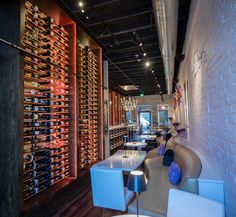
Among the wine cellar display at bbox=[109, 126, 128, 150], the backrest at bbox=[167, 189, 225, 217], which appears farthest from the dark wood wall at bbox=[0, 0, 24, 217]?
the wine cellar display at bbox=[109, 126, 128, 150]

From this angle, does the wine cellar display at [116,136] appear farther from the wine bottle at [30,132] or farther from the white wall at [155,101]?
the white wall at [155,101]

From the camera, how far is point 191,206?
4.87 feet

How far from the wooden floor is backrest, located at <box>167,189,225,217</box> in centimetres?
166

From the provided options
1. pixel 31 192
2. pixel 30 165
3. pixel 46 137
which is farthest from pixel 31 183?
pixel 46 137

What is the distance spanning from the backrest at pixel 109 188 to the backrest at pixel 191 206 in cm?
102

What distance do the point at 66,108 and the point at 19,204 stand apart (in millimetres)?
1936

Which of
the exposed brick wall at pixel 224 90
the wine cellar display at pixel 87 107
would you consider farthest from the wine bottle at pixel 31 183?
the exposed brick wall at pixel 224 90

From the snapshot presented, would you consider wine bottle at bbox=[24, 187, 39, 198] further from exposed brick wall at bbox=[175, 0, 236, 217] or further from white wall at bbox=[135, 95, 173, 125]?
white wall at bbox=[135, 95, 173, 125]

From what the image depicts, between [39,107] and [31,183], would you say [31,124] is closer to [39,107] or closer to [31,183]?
[39,107]

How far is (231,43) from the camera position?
1.44 metres

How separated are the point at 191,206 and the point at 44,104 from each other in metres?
2.69

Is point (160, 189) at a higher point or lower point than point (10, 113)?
lower

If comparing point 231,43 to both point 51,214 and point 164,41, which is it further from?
point 51,214

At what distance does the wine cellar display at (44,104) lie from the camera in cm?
278
